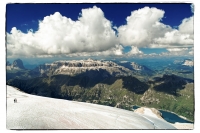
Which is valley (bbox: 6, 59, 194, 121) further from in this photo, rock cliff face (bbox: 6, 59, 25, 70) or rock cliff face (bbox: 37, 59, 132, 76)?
rock cliff face (bbox: 6, 59, 25, 70)

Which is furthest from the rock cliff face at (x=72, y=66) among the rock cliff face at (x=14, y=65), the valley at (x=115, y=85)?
the rock cliff face at (x=14, y=65)

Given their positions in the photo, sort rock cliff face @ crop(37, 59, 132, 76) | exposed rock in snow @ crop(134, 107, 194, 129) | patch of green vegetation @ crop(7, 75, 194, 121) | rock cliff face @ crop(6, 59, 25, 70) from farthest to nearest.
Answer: patch of green vegetation @ crop(7, 75, 194, 121) < rock cliff face @ crop(37, 59, 132, 76) < rock cliff face @ crop(6, 59, 25, 70) < exposed rock in snow @ crop(134, 107, 194, 129)

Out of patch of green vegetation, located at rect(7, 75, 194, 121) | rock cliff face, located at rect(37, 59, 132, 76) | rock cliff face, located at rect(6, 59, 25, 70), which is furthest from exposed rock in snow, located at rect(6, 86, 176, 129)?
patch of green vegetation, located at rect(7, 75, 194, 121)

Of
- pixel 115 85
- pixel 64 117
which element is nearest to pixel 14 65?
pixel 64 117

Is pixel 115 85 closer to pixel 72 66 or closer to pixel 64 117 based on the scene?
pixel 72 66

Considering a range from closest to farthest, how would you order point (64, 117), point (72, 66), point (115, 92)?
point (64, 117)
point (72, 66)
point (115, 92)

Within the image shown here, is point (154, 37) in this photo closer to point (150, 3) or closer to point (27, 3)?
point (150, 3)

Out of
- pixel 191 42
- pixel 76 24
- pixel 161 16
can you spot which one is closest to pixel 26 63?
pixel 76 24

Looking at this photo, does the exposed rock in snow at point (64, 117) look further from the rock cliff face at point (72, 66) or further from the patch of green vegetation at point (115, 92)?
the patch of green vegetation at point (115, 92)
